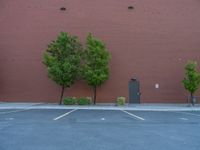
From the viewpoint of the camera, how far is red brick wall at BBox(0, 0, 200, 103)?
31.5 m

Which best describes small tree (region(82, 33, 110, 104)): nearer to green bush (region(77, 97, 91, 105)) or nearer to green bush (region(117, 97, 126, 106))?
green bush (region(77, 97, 91, 105))

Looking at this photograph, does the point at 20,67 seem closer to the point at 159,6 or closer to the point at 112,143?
the point at 159,6

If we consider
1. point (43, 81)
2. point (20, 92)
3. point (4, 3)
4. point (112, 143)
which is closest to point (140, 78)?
point (43, 81)

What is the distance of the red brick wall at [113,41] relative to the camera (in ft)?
103

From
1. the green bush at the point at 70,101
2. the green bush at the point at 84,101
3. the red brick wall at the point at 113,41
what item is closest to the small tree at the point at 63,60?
the green bush at the point at 70,101

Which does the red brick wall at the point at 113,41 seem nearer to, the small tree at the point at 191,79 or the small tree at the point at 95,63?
the small tree at the point at 95,63

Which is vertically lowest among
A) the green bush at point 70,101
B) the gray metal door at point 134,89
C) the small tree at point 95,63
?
the green bush at point 70,101

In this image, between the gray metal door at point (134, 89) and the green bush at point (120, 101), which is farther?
the gray metal door at point (134, 89)

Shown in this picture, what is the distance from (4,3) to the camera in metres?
32.4

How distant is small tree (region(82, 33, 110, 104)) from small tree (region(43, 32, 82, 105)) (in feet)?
3.15

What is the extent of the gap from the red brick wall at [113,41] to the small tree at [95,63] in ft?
6.50

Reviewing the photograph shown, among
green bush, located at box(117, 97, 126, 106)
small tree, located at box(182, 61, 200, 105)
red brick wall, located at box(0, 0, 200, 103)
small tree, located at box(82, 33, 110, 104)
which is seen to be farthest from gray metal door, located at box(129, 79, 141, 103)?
small tree, located at box(182, 61, 200, 105)

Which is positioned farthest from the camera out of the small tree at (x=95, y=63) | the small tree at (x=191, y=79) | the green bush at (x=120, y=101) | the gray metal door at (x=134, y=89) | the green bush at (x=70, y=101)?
the gray metal door at (x=134, y=89)

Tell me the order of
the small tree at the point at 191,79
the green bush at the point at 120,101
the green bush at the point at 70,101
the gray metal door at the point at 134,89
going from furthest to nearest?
the gray metal door at the point at 134,89 → the green bush at the point at 70,101 → the green bush at the point at 120,101 → the small tree at the point at 191,79
